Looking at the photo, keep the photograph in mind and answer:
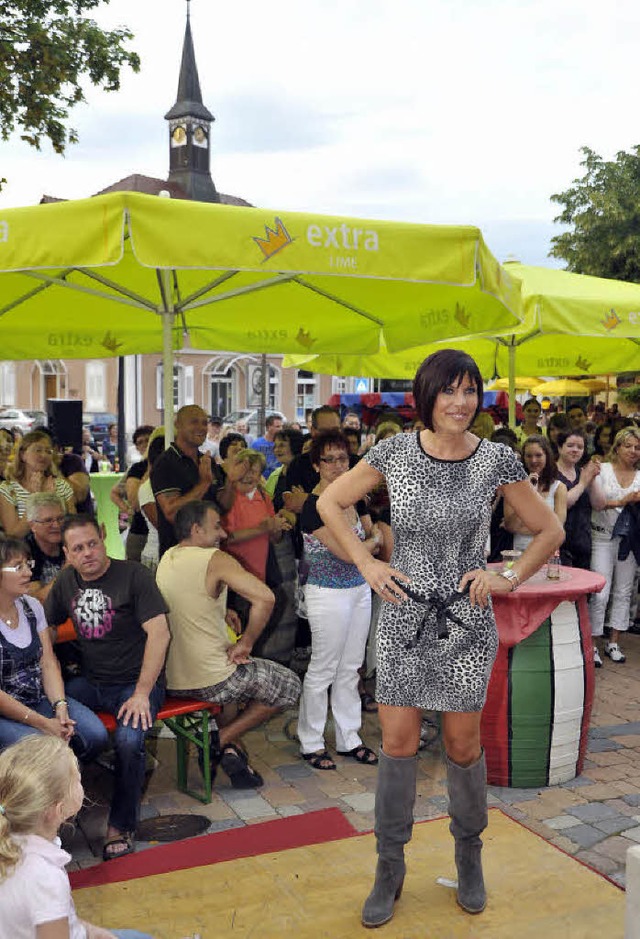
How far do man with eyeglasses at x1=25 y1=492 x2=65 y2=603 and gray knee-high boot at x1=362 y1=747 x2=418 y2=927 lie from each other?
2382 mm

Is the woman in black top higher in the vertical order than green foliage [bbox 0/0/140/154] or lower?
lower

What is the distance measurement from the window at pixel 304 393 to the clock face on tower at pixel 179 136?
75.0ft

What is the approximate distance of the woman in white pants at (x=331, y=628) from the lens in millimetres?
4770

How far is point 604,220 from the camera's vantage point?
32562mm

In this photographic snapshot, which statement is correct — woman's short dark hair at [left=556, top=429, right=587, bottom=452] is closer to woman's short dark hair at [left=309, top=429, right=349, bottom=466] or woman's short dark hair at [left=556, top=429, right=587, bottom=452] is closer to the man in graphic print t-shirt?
woman's short dark hair at [left=309, top=429, right=349, bottom=466]

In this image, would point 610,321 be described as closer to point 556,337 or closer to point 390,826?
point 556,337

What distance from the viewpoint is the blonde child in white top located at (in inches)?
86.6

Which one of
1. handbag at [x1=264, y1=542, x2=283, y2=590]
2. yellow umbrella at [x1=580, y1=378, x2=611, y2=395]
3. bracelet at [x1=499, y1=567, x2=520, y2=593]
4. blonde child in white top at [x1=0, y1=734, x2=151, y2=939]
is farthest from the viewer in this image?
yellow umbrella at [x1=580, y1=378, x2=611, y2=395]

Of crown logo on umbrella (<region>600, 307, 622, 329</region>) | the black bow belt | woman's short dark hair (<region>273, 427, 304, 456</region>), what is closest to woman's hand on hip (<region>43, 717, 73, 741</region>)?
the black bow belt

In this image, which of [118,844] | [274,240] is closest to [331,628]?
[118,844]

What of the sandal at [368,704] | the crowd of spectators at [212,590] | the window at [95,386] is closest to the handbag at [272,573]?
the crowd of spectators at [212,590]

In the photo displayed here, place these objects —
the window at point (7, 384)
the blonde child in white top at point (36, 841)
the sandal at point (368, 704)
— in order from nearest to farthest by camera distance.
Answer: the blonde child in white top at point (36, 841), the sandal at point (368, 704), the window at point (7, 384)

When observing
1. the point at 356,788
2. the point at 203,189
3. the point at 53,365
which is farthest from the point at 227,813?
the point at 203,189

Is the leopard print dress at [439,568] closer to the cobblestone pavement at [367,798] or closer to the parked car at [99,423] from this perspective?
the cobblestone pavement at [367,798]
